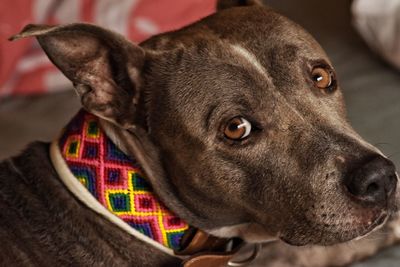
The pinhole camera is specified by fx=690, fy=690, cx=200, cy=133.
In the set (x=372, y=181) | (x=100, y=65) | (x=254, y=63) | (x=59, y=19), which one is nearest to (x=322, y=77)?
(x=254, y=63)

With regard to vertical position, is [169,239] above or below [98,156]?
below

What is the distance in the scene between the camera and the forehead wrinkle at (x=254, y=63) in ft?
6.21

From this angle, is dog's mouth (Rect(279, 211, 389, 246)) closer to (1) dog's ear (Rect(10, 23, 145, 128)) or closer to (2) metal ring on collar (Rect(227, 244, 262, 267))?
(2) metal ring on collar (Rect(227, 244, 262, 267))

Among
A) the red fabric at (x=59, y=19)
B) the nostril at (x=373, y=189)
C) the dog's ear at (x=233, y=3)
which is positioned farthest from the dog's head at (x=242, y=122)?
the red fabric at (x=59, y=19)

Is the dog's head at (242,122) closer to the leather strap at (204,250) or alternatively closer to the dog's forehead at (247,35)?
the dog's forehead at (247,35)

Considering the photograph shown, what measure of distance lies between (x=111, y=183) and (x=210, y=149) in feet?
1.00

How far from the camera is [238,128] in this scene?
6.18 ft

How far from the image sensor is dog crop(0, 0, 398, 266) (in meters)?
1.83

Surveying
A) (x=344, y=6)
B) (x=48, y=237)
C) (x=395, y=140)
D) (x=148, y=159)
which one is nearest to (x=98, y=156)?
(x=148, y=159)

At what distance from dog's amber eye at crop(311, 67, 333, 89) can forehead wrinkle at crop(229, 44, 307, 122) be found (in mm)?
140

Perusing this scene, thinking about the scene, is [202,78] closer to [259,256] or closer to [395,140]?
[259,256]

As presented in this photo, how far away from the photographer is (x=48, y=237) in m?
2.03

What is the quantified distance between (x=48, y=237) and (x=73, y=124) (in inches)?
13.6

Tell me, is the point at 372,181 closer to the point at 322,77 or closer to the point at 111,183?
the point at 322,77
